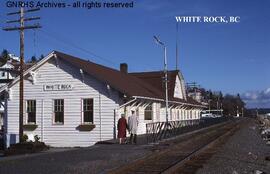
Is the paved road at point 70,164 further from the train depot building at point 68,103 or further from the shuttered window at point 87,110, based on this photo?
the shuttered window at point 87,110

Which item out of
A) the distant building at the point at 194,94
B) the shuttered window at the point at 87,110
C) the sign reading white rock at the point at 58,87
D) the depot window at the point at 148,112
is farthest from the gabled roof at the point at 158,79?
the distant building at the point at 194,94

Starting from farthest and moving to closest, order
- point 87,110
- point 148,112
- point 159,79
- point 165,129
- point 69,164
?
point 159,79 < point 148,112 < point 87,110 < point 165,129 < point 69,164

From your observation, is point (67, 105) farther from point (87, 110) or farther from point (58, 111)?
point (87, 110)

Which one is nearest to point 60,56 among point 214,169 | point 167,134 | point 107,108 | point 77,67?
point 77,67

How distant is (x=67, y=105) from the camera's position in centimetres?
2870

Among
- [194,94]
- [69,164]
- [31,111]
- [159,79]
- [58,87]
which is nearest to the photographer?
[69,164]

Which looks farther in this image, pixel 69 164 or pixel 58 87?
pixel 58 87

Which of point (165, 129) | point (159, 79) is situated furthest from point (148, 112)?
point (159, 79)

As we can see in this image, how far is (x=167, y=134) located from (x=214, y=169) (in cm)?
1608

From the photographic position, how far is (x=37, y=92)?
2977cm

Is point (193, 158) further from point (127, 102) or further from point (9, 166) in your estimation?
point (127, 102)

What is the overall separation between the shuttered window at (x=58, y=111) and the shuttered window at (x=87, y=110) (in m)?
1.52

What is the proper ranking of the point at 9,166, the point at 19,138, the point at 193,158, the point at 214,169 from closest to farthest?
the point at 214,169, the point at 9,166, the point at 193,158, the point at 19,138

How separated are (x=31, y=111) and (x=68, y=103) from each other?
287cm
